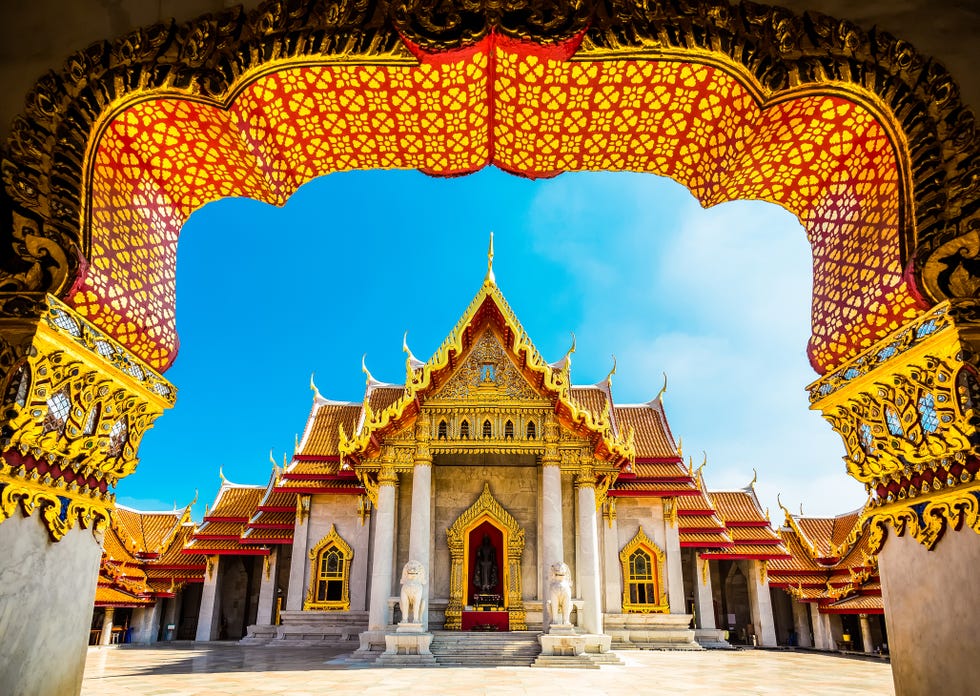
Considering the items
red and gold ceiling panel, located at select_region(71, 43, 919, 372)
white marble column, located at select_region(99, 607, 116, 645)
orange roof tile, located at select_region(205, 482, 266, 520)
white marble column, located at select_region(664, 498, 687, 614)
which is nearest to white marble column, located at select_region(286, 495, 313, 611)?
orange roof tile, located at select_region(205, 482, 266, 520)

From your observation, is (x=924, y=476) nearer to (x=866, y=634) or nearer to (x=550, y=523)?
(x=550, y=523)

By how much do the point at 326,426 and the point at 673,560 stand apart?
10709 millimetres

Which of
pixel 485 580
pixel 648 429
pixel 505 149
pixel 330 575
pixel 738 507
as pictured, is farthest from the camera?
pixel 738 507

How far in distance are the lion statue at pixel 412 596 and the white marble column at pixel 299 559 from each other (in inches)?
215

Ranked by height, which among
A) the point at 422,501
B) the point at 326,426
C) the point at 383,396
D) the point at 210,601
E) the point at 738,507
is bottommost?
the point at 210,601

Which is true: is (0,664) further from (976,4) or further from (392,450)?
(392,450)

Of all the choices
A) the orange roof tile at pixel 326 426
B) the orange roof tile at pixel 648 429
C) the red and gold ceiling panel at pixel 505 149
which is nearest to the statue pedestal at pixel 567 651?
the orange roof tile at pixel 648 429

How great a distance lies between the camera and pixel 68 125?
10.3ft

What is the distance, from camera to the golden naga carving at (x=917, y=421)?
2744mm

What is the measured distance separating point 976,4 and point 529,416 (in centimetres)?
1169

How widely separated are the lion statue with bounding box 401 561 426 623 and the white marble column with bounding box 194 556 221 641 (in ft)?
32.4

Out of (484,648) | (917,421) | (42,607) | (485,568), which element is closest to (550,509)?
(485,568)

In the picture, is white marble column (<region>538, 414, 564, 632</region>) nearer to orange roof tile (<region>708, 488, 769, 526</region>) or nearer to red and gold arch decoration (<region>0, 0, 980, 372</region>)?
orange roof tile (<region>708, 488, 769, 526</region>)

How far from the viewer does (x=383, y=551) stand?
13.4 meters
